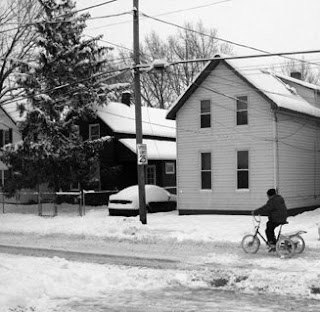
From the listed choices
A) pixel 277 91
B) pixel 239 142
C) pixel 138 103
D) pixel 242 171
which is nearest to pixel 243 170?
pixel 242 171

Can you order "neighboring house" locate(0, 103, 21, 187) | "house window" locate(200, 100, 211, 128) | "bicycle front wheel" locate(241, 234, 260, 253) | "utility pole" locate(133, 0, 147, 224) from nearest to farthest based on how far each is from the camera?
"bicycle front wheel" locate(241, 234, 260, 253) < "utility pole" locate(133, 0, 147, 224) < "house window" locate(200, 100, 211, 128) < "neighboring house" locate(0, 103, 21, 187)

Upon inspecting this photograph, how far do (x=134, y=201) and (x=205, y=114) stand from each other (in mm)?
5104

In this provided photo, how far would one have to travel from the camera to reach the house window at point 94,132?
32.9m

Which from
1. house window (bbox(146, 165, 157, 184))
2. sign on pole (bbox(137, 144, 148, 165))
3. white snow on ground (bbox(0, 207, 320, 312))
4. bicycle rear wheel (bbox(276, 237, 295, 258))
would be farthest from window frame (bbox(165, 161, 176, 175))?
bicycle rear wheel (bbox(276, 237, 295, 258))

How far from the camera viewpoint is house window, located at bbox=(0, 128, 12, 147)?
3838cm

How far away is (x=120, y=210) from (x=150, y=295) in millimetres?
15831

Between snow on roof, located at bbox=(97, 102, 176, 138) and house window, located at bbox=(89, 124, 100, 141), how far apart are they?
0.87 metres

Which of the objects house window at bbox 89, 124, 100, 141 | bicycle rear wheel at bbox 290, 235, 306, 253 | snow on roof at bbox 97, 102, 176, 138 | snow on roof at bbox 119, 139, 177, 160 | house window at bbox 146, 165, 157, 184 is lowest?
bicycle rear wheel at bbox 290, 235, 306, 253

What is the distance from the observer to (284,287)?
9477 millimetres

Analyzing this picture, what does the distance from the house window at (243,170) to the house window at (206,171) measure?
142 centimetres

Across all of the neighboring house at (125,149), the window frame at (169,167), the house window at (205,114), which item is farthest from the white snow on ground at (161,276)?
the window frame at (169,167)

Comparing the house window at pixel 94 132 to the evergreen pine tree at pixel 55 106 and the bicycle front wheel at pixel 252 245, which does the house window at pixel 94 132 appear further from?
the bicycle front wheel at pixel 252 245

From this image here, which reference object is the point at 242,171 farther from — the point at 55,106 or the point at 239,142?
the point at 55,106

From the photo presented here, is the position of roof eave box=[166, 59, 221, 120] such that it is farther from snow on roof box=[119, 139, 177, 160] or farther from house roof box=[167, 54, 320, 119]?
snow on roof box=[119, 139, 177, 160]
